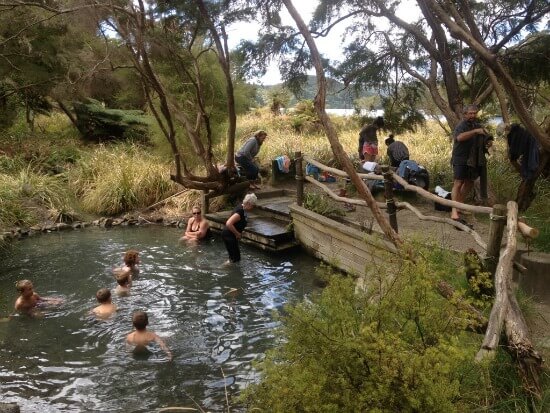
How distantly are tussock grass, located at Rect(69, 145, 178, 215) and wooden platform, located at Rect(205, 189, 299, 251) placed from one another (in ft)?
7.94

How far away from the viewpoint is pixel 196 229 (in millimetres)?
10117

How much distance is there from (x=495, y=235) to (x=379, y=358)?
7.74 ft

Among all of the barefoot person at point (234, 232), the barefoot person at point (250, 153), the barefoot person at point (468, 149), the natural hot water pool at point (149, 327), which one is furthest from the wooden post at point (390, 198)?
the barefoot person at point (250, 153)

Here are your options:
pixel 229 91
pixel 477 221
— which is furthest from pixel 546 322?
pixel 229 91

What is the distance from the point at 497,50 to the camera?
8.45 meters

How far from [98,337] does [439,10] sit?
5.58 metres

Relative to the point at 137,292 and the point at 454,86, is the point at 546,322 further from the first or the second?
the point at 454,86

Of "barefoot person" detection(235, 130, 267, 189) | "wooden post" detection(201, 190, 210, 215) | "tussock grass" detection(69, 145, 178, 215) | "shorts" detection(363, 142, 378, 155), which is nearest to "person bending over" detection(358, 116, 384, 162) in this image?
"shorts" detection(363, 142, 378, 155)

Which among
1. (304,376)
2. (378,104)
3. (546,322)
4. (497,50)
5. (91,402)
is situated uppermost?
(497,50)

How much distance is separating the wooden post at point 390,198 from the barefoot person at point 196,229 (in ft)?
14.5

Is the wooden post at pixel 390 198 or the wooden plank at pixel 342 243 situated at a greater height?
the wooden post at pixel 390 198

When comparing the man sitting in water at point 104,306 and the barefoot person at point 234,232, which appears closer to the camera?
the man sitting in water at point 104,306

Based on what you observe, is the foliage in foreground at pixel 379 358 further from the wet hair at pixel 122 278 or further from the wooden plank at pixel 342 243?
the wet hair at pixel 122 278

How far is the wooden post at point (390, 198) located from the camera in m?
6.46
